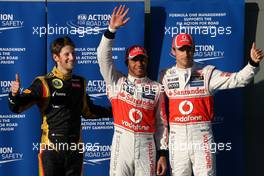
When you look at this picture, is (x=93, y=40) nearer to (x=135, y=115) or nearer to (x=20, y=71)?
(x=20, y=71)

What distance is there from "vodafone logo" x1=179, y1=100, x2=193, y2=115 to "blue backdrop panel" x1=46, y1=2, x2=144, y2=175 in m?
1.02

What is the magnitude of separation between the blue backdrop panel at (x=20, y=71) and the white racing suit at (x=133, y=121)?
3.87ft

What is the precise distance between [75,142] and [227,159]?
6.37 feet

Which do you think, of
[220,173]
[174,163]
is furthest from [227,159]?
[174,163]

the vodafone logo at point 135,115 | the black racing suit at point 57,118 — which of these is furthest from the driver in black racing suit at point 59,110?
the vodafone logo at point 135,115

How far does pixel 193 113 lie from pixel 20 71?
2.01 meters

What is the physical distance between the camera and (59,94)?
4.52 m

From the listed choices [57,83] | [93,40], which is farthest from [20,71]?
[57,83]

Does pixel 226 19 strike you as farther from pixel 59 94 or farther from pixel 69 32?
pixel 59 94

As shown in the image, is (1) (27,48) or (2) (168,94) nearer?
(2) (168,94)

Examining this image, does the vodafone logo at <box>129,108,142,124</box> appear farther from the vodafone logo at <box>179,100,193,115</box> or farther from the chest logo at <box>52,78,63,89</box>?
the chest logo at <box>52,78,63,89</box>

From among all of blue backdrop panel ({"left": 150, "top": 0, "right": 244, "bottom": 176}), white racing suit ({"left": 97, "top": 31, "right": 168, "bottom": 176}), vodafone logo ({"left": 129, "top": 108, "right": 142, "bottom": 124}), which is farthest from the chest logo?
blue backdrop panel ({"left": 150, "top": 0, "right": 244, "bottom": 176})

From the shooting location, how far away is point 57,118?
4488mm

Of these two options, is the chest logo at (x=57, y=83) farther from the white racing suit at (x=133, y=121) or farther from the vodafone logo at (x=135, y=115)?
the vodafone logo at (x=135, y=115)
